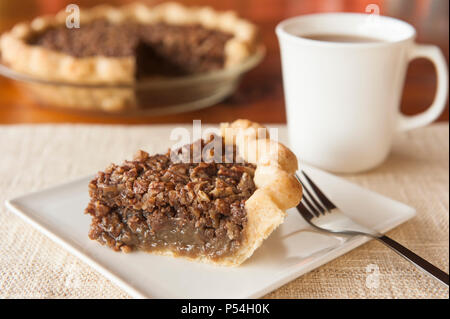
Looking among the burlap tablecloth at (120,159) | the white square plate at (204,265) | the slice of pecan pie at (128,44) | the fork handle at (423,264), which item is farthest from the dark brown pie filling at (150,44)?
the fork handle at (423,264)

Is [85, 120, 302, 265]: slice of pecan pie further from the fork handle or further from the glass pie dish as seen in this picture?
the glass pie dish

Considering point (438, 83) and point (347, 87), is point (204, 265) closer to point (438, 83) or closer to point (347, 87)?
point (347, 87)

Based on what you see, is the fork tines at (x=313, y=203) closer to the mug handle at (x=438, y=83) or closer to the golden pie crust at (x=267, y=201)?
the golden pie crust at (x=267, y=201)

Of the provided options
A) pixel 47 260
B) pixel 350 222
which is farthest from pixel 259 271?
pixel 47 260

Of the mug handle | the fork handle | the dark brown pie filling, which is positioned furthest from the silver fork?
the dark brown pie filling

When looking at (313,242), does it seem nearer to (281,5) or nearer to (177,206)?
(177,206)

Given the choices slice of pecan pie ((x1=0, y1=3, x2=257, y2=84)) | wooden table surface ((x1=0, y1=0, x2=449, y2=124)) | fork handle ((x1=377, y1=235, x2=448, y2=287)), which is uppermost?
slice of pecan pie ((x1=0, y1=3, x2=257, y2=84))
